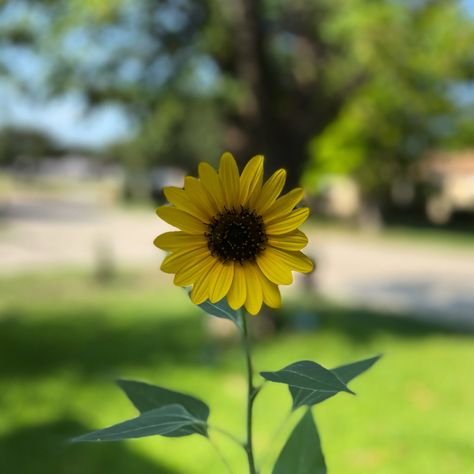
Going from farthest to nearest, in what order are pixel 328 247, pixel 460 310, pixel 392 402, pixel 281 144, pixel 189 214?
1. pixel 328 247
2. pixel 460 310
3. pixel 281 144
4. pixel 392 402
5. pixel 189 214

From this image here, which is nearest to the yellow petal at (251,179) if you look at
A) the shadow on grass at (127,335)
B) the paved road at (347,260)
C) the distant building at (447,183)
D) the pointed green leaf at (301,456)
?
the pointed green leaf at (301,456)

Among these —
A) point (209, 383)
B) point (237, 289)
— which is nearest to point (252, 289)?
point (237, 289)

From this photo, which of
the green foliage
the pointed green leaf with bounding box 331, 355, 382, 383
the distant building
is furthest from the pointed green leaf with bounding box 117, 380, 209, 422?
the distant building

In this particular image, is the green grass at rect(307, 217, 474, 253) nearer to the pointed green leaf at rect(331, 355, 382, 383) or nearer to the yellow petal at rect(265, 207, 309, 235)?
the pointed green leaf at rect(331, 355, 382, 383)

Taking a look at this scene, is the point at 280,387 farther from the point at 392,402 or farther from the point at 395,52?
the point at 395,52

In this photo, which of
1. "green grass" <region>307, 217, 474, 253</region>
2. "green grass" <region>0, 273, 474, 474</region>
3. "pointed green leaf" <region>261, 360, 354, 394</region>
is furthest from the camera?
"green grass" <region>307, 217, 474, 253</region>

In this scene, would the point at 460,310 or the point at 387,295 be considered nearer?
the point at 460,310

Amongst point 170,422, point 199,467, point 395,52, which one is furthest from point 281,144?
point 170,422
